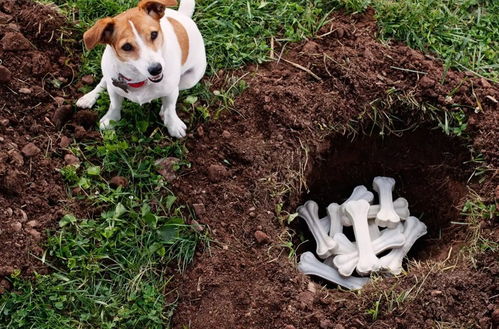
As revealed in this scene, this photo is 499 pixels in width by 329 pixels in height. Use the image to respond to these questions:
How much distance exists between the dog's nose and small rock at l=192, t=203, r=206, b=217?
737 millimetres

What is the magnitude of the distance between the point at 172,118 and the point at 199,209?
47 centimetres

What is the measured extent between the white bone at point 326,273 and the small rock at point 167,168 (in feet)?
2.55

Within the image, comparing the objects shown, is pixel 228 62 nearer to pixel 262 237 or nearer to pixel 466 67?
pixel 262 237

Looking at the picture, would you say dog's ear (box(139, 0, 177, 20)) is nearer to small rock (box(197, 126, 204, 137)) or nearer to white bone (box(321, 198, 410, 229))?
small rock (box(197, 126, 204, 137))

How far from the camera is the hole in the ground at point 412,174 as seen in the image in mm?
3861

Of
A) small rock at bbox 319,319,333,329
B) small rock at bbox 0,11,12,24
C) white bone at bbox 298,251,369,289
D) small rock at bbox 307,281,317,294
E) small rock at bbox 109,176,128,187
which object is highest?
small rock at bbox 0,11,12,24

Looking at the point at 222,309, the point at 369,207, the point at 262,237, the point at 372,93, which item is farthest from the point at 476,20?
the point at 222,309

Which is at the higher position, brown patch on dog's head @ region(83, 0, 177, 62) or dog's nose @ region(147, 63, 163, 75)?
brown patch on dog's head @ region(83, 0, 177, 62)

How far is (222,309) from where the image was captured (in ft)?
10.9

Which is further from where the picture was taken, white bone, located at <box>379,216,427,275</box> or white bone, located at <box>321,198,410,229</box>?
white bone, located at <box>321,198,410,229</box>

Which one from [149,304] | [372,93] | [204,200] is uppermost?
[372,93]

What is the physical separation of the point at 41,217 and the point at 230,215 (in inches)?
34.7

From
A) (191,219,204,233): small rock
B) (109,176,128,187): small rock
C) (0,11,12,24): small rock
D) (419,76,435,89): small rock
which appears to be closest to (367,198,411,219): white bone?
(419,76,435,89): small rock

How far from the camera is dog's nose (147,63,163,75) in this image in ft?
10.0
